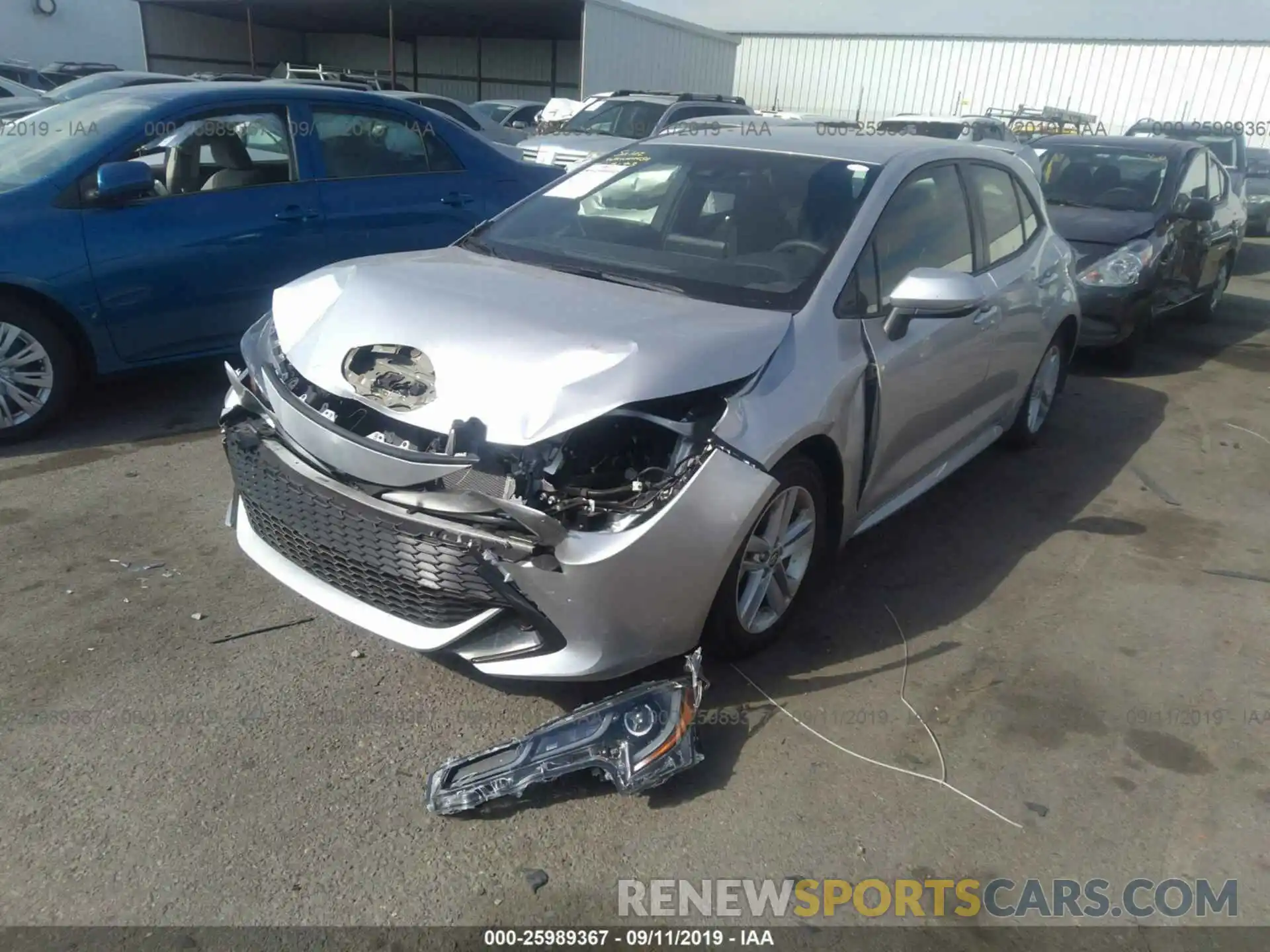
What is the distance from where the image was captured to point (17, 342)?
A: 469cm

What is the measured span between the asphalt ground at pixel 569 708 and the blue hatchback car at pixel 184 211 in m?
0.76

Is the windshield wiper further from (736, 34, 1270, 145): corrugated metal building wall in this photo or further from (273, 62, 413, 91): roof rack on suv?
(736, 34, 1270, 145): corrugated metal building wall

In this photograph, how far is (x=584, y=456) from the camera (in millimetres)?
2725

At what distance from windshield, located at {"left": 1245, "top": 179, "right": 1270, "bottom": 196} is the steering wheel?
51.9 feet

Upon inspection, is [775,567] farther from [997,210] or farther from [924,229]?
[997,210]

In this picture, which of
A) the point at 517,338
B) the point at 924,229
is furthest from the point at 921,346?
the point at 517,338

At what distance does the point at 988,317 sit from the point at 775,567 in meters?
1.73

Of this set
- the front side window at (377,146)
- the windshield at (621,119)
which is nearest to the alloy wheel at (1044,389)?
the front side window at (377,146)

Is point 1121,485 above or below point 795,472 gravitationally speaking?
below

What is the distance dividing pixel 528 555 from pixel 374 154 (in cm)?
424

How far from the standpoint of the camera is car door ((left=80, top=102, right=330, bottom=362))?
4887 millimetres

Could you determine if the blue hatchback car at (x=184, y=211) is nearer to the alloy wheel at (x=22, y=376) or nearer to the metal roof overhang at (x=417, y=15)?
the alloy wheel at (x=22, y=376)

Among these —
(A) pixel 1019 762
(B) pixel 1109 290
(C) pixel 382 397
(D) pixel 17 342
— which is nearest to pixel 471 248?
(C) pixel 382 397

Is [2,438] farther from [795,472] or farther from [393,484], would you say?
[795,472]
